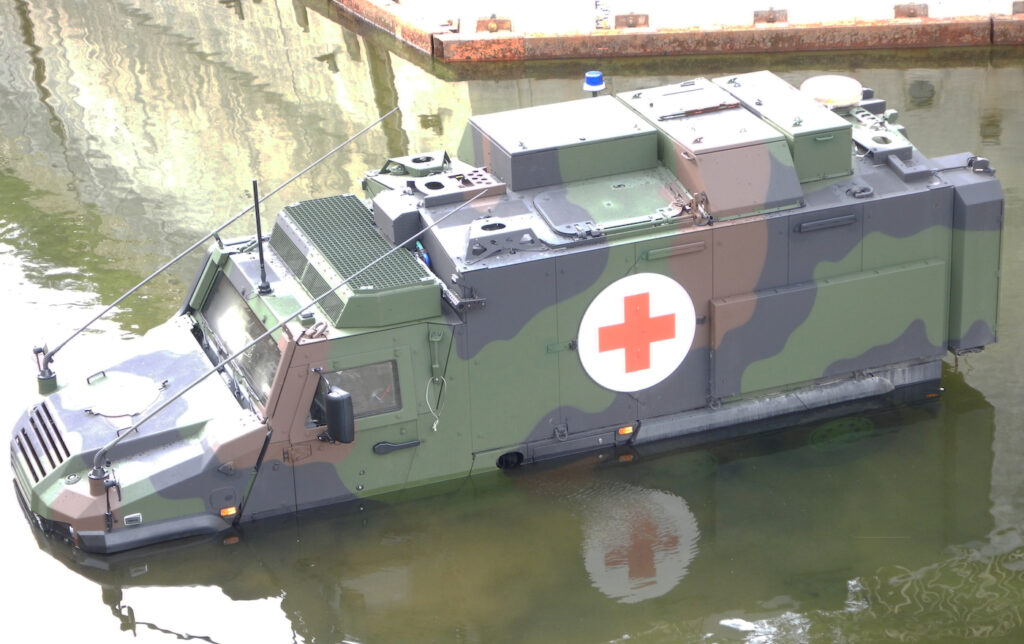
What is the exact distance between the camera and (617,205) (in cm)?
1242

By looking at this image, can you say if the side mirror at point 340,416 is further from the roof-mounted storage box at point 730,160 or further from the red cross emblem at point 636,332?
the roof-mounted storage box at point 730,160

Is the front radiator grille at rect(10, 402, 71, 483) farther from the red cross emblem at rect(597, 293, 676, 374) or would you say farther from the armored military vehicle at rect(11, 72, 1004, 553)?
the red cross emblem at rect(597, 293, 676, 374)

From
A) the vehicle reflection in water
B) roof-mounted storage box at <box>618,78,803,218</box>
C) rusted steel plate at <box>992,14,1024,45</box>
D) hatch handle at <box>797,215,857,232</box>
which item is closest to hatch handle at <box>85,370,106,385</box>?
the vehicle reflection in water

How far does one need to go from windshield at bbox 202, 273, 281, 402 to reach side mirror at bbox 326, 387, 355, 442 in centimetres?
75

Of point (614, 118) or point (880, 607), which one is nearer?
point (880, 607)

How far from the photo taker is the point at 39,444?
12.1 meters

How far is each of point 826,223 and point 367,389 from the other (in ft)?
12.5

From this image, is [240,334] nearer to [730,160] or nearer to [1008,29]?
[730,160]

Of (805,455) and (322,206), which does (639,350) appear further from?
(322,206)

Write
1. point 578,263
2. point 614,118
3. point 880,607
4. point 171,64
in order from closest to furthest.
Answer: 1. point 880,607
2. point 578,263
3. point 614,118
4. point 171,64

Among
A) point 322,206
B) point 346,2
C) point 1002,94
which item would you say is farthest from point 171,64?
point 1002,94

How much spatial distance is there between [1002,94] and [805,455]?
799cm

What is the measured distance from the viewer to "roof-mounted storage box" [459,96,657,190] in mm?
12500

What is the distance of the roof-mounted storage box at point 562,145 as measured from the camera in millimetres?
12500
